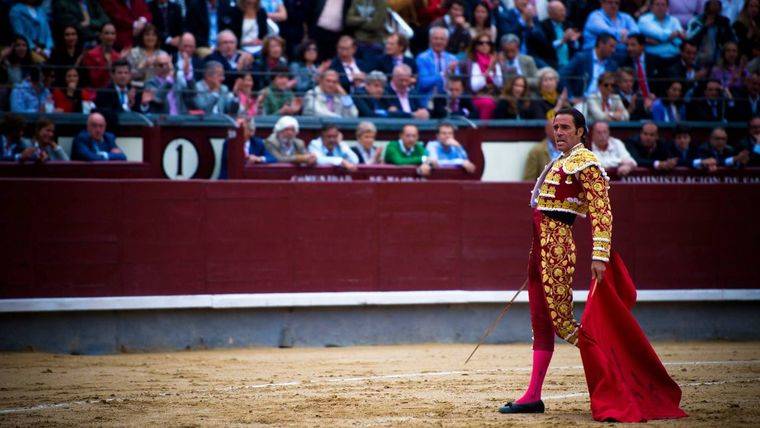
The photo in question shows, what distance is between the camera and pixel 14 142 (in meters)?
9.27

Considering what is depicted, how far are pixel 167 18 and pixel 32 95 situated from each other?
1.84 meters

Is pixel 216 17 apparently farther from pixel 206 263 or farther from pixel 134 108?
pixel 206 263

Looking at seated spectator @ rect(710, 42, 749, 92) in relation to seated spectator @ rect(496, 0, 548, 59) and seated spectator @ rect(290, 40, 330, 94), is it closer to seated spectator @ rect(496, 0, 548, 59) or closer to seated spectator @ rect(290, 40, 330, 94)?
seated spectator @ rect(496, 0, 548, 59)

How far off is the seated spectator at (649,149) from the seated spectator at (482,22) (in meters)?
1.84

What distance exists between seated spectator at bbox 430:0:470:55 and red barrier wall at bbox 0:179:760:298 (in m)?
2.17

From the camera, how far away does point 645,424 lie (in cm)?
564

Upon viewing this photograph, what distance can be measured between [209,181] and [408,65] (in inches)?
109

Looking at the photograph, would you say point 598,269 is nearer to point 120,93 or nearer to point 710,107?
point 120,93

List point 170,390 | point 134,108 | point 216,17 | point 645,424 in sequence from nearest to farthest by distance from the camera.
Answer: point 645,424
point 170,390
point 134,108
point 216,17

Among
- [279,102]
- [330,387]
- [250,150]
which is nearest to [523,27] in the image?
[279,102]

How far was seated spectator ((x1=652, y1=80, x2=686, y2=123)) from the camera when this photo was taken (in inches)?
468

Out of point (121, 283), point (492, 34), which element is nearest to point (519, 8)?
point (492, 34)

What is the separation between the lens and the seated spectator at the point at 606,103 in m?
11.4

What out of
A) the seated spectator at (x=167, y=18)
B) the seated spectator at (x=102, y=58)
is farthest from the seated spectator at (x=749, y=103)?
the seated spectator at (x=102, y=58)
